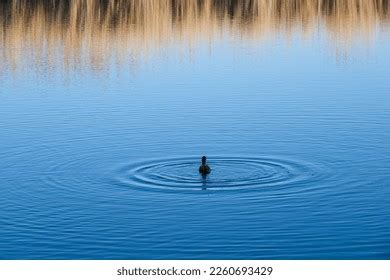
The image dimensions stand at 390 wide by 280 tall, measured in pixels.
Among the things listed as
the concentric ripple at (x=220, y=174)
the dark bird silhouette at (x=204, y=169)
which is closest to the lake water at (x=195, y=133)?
the concentric ripple at (x=220, y=174)

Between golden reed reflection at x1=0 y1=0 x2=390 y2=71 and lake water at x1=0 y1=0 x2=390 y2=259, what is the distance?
0.14 meters

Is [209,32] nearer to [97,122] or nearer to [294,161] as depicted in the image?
[97,122]

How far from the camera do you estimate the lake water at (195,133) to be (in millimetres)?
16516

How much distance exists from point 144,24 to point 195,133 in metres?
17.4

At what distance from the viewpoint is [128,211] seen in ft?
58.3

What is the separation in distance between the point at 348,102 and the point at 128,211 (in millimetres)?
11300

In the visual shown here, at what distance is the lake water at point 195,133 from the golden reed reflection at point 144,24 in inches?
5.4

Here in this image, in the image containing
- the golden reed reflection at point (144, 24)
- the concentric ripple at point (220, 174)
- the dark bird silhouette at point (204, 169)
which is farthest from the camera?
the golden reed reflection at point (144, 24)

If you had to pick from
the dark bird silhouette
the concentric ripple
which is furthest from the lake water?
the dark bird silhouette

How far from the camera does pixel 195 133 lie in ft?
79.3

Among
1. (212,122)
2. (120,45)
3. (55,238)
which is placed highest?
(120,45)

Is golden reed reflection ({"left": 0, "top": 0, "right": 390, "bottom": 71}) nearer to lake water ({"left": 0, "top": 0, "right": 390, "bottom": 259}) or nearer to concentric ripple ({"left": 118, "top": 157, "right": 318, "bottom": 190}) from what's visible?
lake water ({"left": 0, "top": 0, "right": 390, "bottom": 259})

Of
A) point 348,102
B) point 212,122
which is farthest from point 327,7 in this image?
A: point 212,122

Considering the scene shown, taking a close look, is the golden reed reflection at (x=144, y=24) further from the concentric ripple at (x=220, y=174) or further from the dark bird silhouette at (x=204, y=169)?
the dark bird silhouette at (x=204, y=169)
